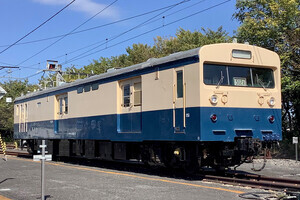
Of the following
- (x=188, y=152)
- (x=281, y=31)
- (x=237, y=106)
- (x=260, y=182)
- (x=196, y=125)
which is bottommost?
(x=260, y=182)

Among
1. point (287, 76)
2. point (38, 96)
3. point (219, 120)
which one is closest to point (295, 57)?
point (287, 76)

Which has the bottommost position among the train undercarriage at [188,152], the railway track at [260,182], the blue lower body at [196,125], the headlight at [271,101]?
the railway track at [260,182]

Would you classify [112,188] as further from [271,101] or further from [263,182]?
[271,101]

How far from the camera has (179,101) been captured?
1102 cm

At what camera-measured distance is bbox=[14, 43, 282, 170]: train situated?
34.4 ft

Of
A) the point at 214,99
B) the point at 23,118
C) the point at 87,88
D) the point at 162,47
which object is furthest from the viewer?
the point at 162,47

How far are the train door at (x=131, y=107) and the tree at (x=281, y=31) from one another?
9.30 meters

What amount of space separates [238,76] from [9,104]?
4545 cm

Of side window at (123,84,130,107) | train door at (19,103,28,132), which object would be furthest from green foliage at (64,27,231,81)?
side window at (123,84,130,107)

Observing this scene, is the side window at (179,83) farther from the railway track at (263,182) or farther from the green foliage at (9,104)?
the green foliage at (9,104)

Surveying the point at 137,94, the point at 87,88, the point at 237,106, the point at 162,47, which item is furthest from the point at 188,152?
the point at 162,47

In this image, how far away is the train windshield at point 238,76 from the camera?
1064 centimetres

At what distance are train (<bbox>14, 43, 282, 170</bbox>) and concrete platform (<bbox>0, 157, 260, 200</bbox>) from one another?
1.03 m

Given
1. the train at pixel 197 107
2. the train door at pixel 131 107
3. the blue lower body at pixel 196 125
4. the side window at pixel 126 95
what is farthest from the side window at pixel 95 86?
the side window at pixel 126 95
